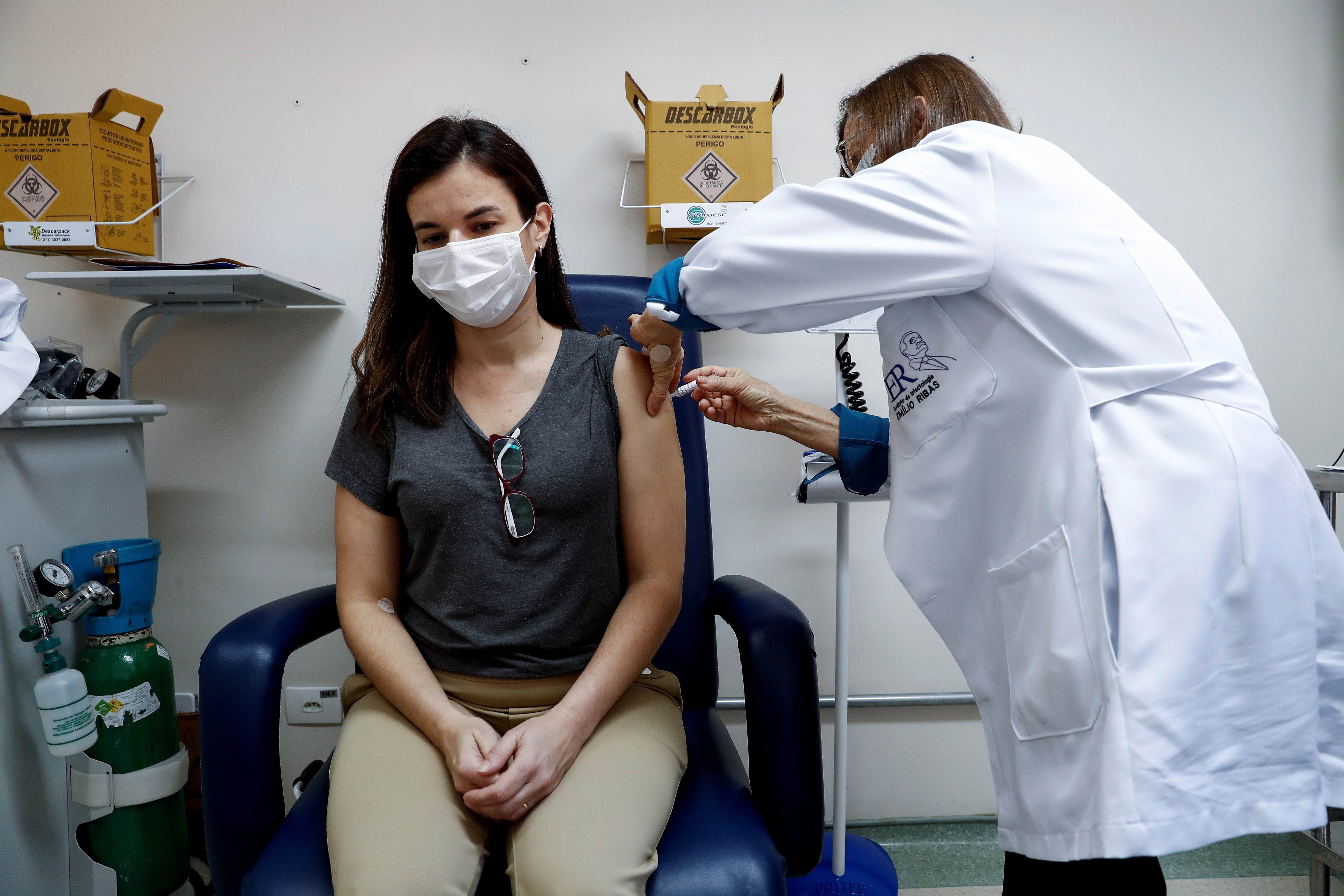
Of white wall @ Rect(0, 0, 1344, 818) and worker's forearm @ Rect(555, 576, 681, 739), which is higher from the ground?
white wall @ Rect(0, 0, 1344, 818)

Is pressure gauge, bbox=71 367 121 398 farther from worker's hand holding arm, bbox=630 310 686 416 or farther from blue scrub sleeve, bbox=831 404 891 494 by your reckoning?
blue scrub sleeve, bbox=831 404 891 494

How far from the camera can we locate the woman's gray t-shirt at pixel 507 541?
106cm

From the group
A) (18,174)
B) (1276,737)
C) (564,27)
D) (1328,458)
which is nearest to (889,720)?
(1276,737)

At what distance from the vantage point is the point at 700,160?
4.81ft

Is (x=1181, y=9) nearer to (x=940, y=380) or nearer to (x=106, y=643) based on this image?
(x=940, y=380)

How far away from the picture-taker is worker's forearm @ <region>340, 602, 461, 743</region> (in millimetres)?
977

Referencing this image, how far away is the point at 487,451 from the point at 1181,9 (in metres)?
1.82

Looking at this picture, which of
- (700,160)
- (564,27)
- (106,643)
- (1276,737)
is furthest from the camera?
(564,27)

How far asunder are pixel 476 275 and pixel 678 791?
0.77m

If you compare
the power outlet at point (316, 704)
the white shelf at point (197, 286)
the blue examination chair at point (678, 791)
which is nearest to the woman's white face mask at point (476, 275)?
the white shelf at point (197, 286)

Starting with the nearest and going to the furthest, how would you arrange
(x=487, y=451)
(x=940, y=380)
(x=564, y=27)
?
(x=940, y=380) → (x=487, y=451) → (x=564, y=27)

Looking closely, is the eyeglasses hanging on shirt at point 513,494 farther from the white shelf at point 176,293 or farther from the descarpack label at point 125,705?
the descarpack label at point 125,705

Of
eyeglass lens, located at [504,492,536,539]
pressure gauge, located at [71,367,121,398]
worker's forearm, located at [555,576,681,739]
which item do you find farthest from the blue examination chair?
pressure gauge, located at [71,367,121,398]

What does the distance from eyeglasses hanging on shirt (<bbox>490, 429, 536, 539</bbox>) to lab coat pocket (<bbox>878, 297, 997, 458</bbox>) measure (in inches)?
20.3
